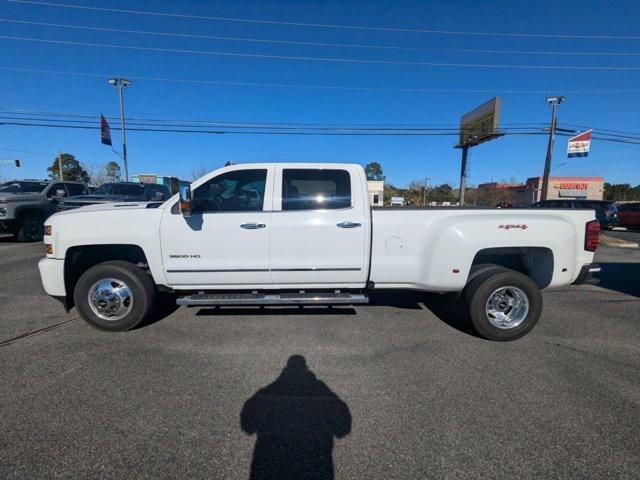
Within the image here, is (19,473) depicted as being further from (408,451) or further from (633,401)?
(633,401)

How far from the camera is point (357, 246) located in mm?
3949

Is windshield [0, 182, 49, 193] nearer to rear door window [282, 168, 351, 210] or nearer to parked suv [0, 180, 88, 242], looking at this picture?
parked suv [0, 180, 88, 242]

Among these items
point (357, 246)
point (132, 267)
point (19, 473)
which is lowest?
point (19, 473)

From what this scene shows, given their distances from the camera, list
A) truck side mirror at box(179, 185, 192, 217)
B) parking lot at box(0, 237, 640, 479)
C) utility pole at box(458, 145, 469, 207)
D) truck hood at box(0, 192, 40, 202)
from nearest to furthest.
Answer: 1. parking lot at box(0, 237, 640, 479)
2. truck side mirror at box(179, 185, 192, 217)
3. truck hood at box(0, 192, 40, 202)
4. utility pole at box(458, 145, 469, 207)

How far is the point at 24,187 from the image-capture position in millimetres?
11602

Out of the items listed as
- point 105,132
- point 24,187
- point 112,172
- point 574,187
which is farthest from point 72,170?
point 574,187

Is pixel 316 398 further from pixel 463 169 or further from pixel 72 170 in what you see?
pixel 72 170

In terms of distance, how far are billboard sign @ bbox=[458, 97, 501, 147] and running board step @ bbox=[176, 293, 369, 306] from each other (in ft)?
79.4

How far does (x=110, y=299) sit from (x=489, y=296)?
447cm

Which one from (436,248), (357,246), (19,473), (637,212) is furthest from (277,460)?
(637,212)

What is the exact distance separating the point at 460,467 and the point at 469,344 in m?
1.92

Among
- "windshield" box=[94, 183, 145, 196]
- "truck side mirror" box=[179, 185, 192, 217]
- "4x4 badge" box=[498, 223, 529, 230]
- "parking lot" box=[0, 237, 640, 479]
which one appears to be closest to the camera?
"parking lot" box=[0, 237, 640, 479]

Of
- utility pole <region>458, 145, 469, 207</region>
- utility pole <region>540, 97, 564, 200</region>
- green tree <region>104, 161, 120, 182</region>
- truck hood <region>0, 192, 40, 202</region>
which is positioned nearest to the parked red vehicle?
utility pole <region>540, 97, 564, 200</region>

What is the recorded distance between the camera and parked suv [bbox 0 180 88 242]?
10320 mm
